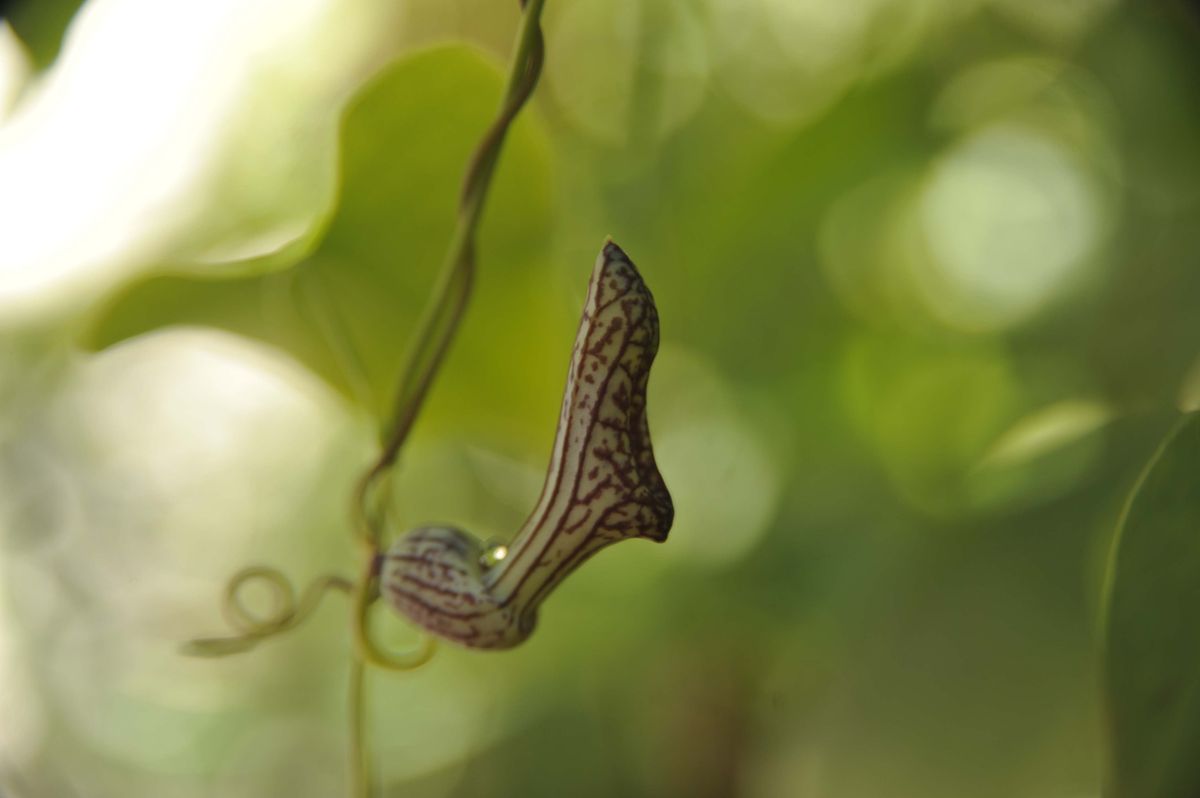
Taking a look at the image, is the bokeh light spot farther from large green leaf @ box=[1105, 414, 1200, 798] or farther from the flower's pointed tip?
the flower's pointed tip

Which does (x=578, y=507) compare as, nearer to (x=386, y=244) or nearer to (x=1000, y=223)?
(x=386, y=244)

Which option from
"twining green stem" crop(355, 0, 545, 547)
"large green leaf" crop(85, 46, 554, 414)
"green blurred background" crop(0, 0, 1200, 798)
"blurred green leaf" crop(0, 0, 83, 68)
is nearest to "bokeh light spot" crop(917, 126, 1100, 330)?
"green blurred background" crop(0, 0, 1200, 798)

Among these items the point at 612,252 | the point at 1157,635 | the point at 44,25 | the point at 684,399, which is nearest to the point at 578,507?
the point at 612,252

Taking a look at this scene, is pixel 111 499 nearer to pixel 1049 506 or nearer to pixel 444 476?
pixel 444 476

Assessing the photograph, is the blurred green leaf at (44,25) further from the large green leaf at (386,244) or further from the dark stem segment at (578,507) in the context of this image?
the dark stem segment at (578,507)

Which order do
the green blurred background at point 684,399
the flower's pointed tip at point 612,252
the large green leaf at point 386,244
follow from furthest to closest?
the green blurred background at point 684,399
the large green leaf at point 386,244
the flower's pointed tip at point 612,252

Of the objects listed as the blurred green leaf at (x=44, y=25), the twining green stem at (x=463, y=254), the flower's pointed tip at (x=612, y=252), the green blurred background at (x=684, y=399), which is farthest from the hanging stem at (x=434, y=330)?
the blurred green leaf at (x=44, y=25)
